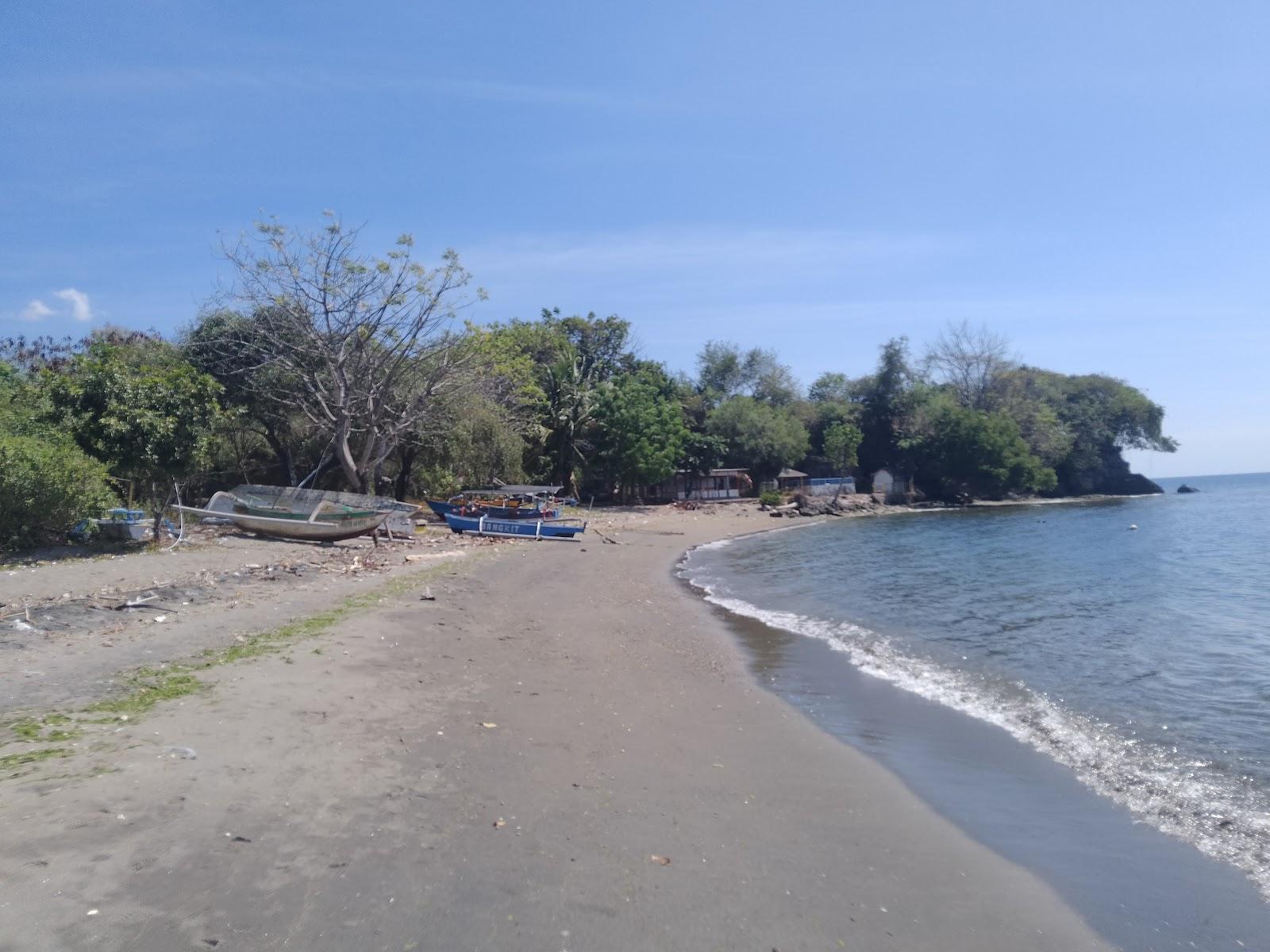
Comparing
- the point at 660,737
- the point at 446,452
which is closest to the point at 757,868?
the point at 660,737

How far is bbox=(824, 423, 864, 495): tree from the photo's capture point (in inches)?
2618

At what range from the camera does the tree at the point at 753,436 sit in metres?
61.8

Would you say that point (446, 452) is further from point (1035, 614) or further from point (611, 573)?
point (1035, 614)

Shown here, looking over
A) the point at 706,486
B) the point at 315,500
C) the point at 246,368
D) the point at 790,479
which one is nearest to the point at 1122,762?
the point at 315,500

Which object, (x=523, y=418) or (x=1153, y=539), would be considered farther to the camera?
(x=523, y=418)

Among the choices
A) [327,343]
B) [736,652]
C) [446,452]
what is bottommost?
[736,652]

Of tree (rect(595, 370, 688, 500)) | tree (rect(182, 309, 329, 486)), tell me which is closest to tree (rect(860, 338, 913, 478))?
tree (rect(595, 370, 688, 500))

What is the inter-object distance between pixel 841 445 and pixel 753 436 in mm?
9196

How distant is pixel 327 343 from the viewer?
1192 inches

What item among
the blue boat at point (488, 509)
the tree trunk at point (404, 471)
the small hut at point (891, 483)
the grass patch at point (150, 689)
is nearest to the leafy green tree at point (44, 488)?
the grass patch at point (150, 689)

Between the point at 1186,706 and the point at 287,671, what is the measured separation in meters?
11.2

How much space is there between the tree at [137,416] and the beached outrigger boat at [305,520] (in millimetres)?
2672

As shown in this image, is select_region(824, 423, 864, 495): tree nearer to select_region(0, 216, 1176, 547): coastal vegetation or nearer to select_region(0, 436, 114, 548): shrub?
select_region(0, 216, 1176, 547): coastal vegetation

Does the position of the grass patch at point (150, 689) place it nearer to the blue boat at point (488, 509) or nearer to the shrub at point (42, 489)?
the shrub at point (42, 489)
